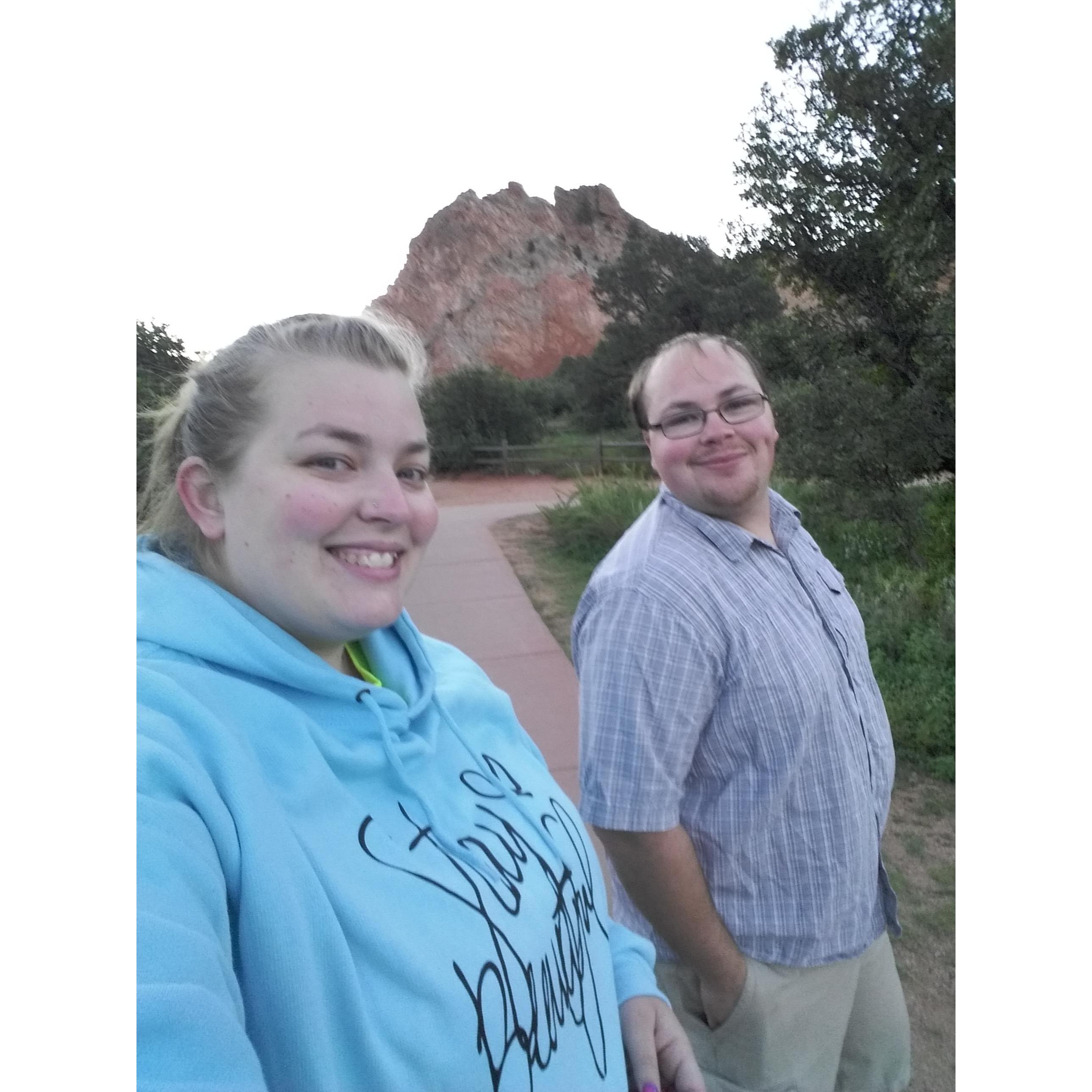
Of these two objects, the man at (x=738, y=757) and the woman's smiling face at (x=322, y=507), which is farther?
the man at (x=738, y=757)

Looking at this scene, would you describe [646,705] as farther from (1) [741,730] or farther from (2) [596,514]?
(2) [596,514]

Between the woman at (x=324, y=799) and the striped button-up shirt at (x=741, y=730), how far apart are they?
130 mm

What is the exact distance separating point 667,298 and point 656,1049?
88 centimetres

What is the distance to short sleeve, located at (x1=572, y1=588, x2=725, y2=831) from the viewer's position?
755 millimetres

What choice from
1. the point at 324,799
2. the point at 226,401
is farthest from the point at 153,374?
the point at 324,799

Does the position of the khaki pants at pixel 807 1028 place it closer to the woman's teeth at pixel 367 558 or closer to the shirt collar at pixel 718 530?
the shirt collar at pixel 718 530

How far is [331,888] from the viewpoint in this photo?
473 mm

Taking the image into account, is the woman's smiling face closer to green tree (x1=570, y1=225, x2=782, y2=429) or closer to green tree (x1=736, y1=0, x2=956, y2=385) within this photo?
green tree (x1=570, y1=225, x2=782, y2=429)

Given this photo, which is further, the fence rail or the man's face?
the fence rail

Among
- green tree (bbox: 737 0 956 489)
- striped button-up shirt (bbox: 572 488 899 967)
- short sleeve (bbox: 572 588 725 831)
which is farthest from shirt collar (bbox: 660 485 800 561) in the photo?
green tree (bbox: 737 0 956 489)

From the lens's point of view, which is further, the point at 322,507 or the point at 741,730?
the point at 741,730

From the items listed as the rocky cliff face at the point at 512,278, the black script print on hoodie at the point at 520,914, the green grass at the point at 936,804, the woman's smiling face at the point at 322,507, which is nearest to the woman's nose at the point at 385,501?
the woman's smiling face at the point at 322,507

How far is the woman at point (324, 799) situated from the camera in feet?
1.44
